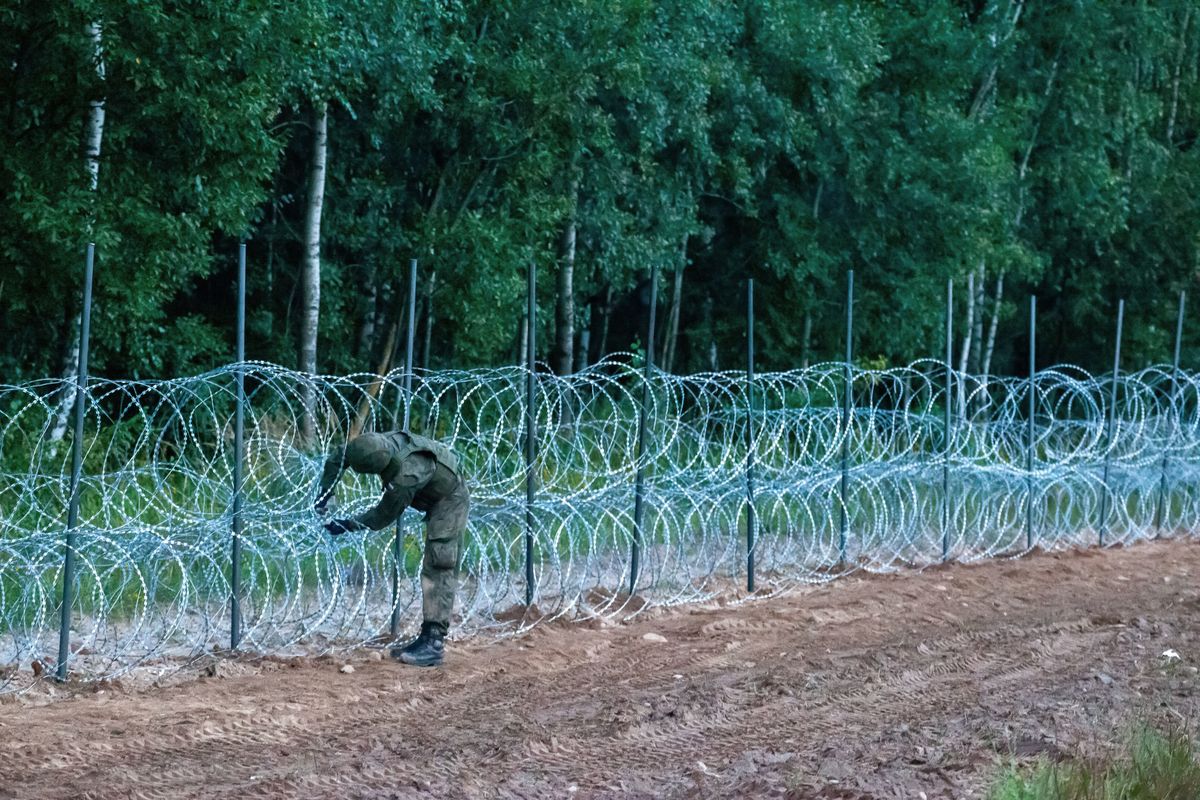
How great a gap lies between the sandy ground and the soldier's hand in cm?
91

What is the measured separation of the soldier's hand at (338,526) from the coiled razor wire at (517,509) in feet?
0.95

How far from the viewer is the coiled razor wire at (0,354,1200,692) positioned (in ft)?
29.4

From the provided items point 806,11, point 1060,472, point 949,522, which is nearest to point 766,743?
point 949,522

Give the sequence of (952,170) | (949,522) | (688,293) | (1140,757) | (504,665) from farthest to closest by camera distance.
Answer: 1. (688,293)
2. (952,170)
3. (949,522)
4. (504,665)
5. (1140,757)

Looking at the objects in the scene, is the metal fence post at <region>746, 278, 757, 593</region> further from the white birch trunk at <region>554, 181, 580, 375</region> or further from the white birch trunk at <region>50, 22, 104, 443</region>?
the white birch trunk at <region>554, 181, 580, 375</region>

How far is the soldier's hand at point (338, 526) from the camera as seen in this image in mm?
8695

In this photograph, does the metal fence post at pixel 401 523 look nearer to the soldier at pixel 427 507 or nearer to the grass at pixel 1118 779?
the soldier at pixel 427 507

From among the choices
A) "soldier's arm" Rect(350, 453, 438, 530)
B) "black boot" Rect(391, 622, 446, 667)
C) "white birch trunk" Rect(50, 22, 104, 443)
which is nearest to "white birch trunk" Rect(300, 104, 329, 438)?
"white birch trunk" Rect(50, 22, 104, 443)

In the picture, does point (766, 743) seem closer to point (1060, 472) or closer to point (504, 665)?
point (504, 665)

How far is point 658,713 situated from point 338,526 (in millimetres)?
2230

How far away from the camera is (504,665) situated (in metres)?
9.35

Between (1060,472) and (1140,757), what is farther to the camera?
(1060,472)

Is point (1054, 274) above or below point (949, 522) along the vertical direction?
above

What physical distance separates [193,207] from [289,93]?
1592 millimetres
